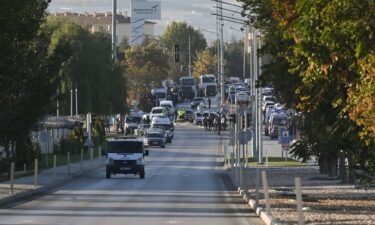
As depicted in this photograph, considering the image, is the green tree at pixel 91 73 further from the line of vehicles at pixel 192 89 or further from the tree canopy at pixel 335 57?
the line of vehicles at pixel 192 89

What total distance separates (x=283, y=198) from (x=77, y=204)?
6426 mm

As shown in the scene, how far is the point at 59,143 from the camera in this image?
261 feet

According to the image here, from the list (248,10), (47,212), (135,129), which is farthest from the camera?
(135,129)

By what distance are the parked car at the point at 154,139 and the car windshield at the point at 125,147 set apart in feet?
122

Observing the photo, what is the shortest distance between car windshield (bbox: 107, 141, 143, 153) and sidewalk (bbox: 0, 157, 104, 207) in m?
2.43

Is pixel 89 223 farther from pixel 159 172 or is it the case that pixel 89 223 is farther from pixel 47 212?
pixel 159 172

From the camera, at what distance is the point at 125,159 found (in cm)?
5322

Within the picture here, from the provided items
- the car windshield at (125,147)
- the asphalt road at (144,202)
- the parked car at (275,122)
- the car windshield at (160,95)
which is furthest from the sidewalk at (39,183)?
the car windshield at (160,95)

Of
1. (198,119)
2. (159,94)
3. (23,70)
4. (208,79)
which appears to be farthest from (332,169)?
(208,79)

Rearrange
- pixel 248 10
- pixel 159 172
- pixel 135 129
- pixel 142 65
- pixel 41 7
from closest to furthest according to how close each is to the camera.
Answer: pixel 248 10 → pixel 41 7 → pixel 159 172 → pixel 135 129 → pixel 142 65

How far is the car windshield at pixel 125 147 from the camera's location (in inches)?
2121

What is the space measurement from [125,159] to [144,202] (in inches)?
743

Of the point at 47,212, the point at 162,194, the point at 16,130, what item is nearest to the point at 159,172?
the point at 16,130

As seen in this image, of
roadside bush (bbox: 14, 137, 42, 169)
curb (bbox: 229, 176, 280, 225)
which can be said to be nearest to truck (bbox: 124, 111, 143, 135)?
roadside bush (bbox: 14, 137, 42, 169)
